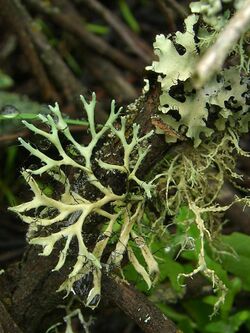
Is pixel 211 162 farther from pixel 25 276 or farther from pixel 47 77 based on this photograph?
pixel 47 77

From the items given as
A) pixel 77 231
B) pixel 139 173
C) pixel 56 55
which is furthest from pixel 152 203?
pixel 56 55

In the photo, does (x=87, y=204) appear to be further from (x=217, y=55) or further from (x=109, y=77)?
(x=109, y=77)

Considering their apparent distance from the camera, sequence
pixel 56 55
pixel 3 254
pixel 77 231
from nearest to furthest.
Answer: pixel 77 231 < pixel 3 254 < pixel 56 55

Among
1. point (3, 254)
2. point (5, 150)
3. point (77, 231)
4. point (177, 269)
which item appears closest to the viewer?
point (77, 231)

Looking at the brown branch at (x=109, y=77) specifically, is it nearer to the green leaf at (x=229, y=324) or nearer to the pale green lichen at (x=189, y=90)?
the green leaf at (x=229, y=324)

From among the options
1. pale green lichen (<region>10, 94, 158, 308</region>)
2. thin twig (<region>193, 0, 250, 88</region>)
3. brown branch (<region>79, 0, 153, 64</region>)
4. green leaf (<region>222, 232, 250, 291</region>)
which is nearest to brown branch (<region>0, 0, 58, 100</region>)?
brown branch (<region>79, 0, 153, 64</region>)

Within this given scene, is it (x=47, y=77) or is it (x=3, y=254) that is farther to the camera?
(x=47, y=77)
